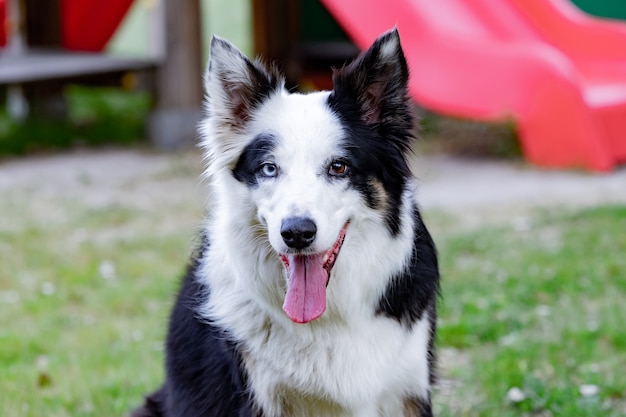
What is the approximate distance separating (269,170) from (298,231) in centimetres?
29

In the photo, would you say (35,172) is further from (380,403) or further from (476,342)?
(380,403)

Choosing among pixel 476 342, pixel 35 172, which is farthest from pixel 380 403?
pixel 35 172

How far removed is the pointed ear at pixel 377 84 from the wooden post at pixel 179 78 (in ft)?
22.6

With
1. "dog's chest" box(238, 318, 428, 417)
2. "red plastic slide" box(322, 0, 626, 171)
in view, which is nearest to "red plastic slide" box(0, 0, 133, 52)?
"red plastic slide" box(322, 0, 626, 171)

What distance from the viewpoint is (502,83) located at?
8500 millimetres

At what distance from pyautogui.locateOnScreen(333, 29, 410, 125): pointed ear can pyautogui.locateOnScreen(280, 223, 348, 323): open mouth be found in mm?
402

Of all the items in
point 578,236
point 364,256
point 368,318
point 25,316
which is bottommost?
point 25,316

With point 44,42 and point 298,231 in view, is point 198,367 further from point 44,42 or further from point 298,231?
point 44,42

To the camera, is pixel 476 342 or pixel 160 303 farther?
pixel 160 303

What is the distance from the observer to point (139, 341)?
4945mm

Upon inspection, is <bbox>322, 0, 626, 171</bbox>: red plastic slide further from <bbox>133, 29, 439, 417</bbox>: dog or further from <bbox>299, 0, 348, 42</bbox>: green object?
<bbox>133, 29, 439, 417</bbox>: dog

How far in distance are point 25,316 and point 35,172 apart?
3.75 metres

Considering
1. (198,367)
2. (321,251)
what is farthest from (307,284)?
(198,367)

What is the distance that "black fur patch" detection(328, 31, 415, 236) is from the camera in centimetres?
284
